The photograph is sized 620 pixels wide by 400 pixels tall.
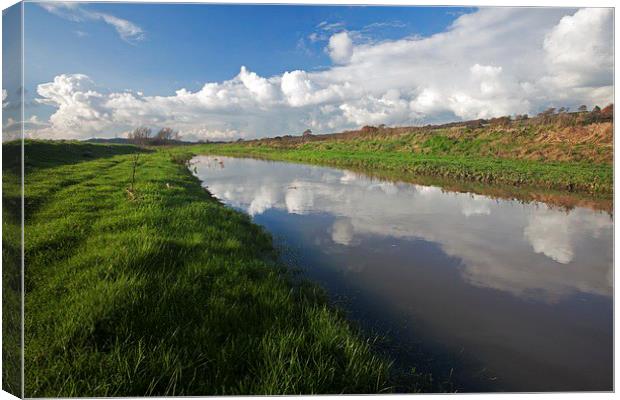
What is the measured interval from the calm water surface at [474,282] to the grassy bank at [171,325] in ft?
2.31

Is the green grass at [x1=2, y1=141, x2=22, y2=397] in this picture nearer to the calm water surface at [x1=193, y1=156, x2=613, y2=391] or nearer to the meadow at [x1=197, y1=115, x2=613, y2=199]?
the calm water surface at [x1=193, y1=156, x2=613, y2=391]

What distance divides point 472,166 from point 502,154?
335cm

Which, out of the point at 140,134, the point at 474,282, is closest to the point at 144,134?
the point at 140,134

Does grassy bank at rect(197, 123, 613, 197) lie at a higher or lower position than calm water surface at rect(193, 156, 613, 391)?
higher

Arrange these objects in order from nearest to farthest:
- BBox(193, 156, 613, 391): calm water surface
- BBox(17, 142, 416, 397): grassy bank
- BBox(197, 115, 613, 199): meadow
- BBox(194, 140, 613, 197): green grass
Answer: BBox(17, 142, 416, 397): grassy bank → BBox(193, 156, 613, 391): calm water surface → BBox(197, 115, 613, 199): meadow → BBox(194, 140, 613, 197): green grass

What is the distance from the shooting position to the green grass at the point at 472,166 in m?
10.9

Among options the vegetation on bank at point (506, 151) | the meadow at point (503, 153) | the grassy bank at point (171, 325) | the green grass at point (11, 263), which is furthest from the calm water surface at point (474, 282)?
the green grass at point (11, 263)

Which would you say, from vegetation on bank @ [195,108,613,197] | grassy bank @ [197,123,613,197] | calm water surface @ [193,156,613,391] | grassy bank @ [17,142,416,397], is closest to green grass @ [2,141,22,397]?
grassy bank @ [17,142,416,397]

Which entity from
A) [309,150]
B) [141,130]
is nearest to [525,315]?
[141,130]

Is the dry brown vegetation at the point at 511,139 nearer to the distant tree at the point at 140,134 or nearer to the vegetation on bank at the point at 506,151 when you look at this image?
the vegetation on bank at the point at 506,151

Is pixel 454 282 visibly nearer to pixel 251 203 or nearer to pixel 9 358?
pixel 9 358

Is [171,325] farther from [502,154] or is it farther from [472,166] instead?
[502,154]

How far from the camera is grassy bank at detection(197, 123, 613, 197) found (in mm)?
10336

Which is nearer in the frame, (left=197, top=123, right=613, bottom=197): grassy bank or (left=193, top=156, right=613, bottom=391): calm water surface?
(left=193, top=156, right=613, bottom=391): calm water surface
